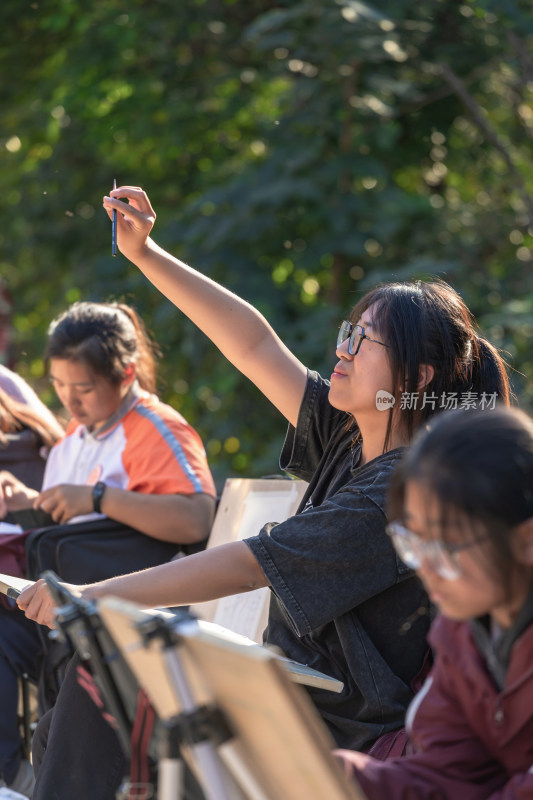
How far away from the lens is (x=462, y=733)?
4.95ft

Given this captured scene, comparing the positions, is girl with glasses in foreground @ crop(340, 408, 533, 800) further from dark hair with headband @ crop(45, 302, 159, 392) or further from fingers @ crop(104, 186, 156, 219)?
dark hair with headband @ crop(45, 302, 159, 392)

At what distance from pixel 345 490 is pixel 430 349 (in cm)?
35

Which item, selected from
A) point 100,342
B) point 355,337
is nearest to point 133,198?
point 355,337

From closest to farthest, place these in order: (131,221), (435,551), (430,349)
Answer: (435,551)
(430,349)
(131,221)

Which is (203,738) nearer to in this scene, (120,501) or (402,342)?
(402,342)

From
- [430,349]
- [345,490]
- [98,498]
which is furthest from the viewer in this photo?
[98,498]

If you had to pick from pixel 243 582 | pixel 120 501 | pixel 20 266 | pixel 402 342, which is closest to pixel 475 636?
Result: pixel 243 582

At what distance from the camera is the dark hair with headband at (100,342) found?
3.22 meters

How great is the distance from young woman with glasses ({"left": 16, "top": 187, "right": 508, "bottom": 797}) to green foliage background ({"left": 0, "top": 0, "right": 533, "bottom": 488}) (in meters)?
2.06

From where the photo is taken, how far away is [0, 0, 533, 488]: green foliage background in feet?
16.6

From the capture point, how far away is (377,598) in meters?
2.00

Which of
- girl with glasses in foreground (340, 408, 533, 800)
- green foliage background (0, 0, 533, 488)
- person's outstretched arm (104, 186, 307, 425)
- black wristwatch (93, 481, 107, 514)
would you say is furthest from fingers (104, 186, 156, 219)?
green foliage background (0, 0, 533, 488)

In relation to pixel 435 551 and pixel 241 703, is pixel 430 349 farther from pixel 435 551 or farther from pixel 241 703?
pixel 241 703

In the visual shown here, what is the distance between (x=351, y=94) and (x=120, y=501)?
9.79ft
